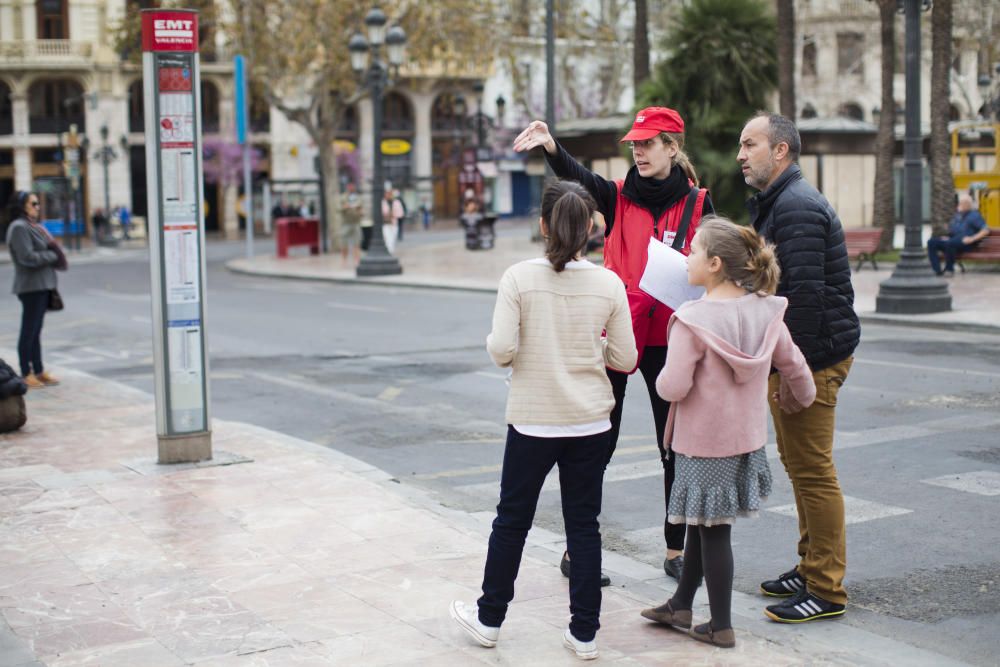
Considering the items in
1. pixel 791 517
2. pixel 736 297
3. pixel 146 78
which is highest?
pixel 146 78

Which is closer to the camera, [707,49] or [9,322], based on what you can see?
[9,322]

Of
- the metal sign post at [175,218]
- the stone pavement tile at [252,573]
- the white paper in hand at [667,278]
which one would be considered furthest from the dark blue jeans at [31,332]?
the white paper in hand at [667,278]

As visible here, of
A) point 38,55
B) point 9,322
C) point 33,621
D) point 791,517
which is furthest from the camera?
point 38,55

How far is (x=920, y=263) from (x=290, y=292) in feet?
40.5

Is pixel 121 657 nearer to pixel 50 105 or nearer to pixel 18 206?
pixel 18 206

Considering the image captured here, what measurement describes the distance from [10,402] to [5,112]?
52.8 m

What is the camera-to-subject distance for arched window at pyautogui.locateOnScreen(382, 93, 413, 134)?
212 feet

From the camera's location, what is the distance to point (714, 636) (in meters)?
4.75

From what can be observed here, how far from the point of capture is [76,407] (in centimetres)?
1062

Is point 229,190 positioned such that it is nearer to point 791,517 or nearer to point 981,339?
point 981,339

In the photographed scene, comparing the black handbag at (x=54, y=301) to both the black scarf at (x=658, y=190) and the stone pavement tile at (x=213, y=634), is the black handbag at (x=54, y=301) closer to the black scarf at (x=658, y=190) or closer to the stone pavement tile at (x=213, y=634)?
the stone pavement tile at (x=213, y=634)

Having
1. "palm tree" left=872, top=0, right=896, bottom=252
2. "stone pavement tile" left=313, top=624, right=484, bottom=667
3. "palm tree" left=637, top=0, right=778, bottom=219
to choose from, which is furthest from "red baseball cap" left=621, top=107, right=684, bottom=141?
"palm tree" left=637, top=0, right=778, bottom=219

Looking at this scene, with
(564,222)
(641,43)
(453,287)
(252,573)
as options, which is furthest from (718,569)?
(641,43)

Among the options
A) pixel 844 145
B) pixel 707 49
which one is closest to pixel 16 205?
pixel 707 49
